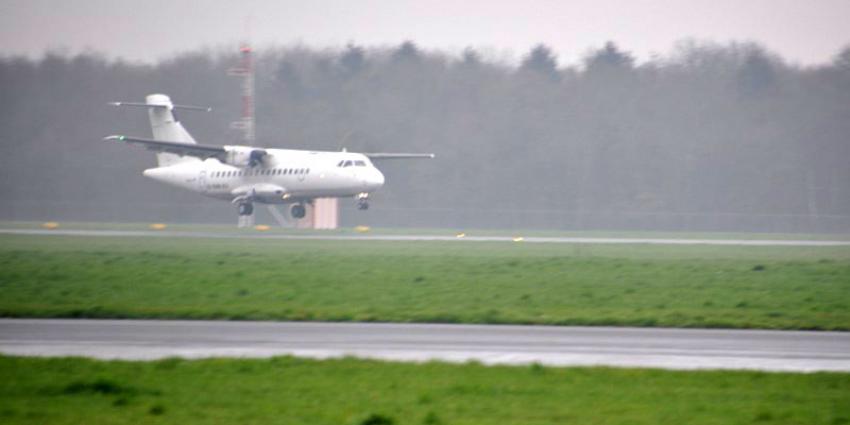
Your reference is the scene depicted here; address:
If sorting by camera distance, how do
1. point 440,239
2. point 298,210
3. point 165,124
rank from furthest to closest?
point 165,124 < point 298,210 < point 440,239

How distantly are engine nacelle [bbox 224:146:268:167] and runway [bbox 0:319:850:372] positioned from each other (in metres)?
33.4

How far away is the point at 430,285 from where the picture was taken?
82.3ft

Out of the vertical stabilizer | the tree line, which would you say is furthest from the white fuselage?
the tree line

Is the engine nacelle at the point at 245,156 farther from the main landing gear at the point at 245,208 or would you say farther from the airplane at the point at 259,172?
the main landing gear at the point at 245,208

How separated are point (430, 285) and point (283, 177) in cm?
2705

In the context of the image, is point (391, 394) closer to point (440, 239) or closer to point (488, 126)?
point (440, 239)

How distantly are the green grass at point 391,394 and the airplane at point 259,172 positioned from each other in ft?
118

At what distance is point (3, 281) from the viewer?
25.5m

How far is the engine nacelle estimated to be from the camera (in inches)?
2044

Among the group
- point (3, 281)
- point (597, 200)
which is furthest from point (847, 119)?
point (3, 281)

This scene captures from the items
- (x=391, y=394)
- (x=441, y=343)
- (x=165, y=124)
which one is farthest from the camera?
(x=165, y=124)

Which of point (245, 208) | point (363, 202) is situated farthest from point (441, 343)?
point (245, 208)

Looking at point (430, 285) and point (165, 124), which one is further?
point (165, 124)

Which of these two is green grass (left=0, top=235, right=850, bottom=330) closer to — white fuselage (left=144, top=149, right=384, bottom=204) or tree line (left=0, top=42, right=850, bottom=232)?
white fuselage (left=144, top=149, right=384, bottom=204)
